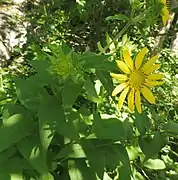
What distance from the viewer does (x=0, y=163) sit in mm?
1144

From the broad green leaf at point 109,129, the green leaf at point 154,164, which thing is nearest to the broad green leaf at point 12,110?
the broad green leaf at point 109,129

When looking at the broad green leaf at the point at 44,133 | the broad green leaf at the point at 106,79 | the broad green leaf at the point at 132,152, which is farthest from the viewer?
the broad green leaf at the point at 132,152

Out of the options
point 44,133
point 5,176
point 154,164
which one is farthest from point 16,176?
point 154,164

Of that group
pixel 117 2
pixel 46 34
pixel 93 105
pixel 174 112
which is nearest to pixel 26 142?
pixel 93 105

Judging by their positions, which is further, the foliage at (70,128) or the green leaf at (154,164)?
the green leaf at (154,164)

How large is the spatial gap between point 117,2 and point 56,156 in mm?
1744

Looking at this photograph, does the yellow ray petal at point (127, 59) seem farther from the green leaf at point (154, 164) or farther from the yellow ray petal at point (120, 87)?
the green leaf at point (154, 164)

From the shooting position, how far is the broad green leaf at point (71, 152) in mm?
1173

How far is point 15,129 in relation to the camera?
1.12m

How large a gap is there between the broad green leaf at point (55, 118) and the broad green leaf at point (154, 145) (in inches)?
9.3

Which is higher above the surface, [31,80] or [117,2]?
[117,2]

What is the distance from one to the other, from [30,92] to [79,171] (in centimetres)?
26

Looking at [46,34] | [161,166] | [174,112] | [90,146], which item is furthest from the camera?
[46,34]

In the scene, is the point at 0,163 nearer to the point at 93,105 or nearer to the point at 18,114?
the point at 18,114
